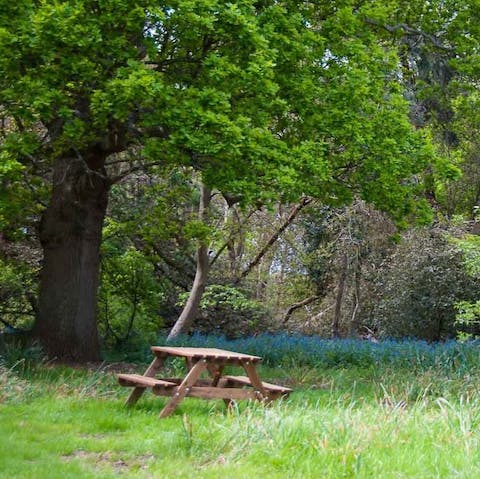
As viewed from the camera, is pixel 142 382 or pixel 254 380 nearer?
pixel 142 382

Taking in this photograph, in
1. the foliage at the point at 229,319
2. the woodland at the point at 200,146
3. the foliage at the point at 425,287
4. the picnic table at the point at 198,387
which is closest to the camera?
the picnic table at the point at 198,387

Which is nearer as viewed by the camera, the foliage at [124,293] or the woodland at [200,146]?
the woodland at [200,146]

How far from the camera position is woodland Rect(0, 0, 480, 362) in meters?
9.76

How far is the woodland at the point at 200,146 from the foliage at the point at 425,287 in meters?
0.04

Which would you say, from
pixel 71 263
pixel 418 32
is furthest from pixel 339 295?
pixel 71 263

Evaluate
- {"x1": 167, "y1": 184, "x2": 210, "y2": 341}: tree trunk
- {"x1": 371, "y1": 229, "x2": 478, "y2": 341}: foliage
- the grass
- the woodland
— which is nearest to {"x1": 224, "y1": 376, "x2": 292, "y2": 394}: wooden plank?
the grass

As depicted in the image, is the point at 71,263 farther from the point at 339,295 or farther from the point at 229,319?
the point at 339,295

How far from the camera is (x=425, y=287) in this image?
60.3 ft

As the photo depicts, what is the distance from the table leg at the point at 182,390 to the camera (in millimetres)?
7971

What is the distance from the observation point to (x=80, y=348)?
1241 cm

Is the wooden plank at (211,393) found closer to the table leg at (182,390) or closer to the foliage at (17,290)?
the table leg at (182,390)

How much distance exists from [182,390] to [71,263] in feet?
16.4

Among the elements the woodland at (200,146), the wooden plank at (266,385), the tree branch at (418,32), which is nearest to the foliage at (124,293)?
the woodland at (200,146)

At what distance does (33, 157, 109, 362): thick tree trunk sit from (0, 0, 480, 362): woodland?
1.1 inches
